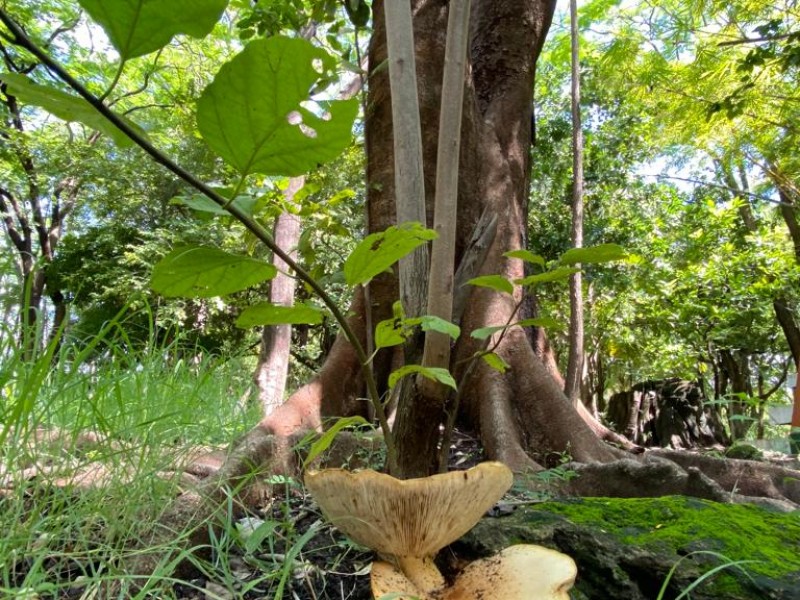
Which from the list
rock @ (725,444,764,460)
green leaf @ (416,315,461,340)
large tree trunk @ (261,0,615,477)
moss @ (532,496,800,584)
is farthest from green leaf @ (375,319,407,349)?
rock @ (725,444,764,460)

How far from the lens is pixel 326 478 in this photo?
88 cm

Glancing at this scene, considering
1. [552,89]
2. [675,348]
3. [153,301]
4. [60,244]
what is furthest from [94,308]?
[675,348]

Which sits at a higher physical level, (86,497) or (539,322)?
(539,322)

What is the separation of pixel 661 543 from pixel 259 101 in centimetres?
111

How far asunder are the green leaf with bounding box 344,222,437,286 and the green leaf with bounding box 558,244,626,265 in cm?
33

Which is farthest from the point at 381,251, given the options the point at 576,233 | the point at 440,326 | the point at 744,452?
the point at 576,233

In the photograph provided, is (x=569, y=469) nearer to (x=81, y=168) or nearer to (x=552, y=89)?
(x=552, y=89)

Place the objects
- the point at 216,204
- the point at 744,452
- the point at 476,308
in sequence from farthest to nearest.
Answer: the point at 744,452, the point at 476,308, the point at 216,204

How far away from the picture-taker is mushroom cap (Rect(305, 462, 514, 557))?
0.85 m

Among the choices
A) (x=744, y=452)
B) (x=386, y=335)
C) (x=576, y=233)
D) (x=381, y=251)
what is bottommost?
(x=744, y=452)

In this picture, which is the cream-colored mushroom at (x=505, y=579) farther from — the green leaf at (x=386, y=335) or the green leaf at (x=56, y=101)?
the green leaf at (x=56, y=101)

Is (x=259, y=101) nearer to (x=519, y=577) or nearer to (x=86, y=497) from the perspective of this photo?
(x=519, y=577)

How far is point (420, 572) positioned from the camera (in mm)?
946

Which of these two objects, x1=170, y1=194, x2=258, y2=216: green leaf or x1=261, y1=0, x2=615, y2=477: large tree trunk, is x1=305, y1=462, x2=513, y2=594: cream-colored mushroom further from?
x1=261, y1=0, x2=615, y2=477: large tree trunk
